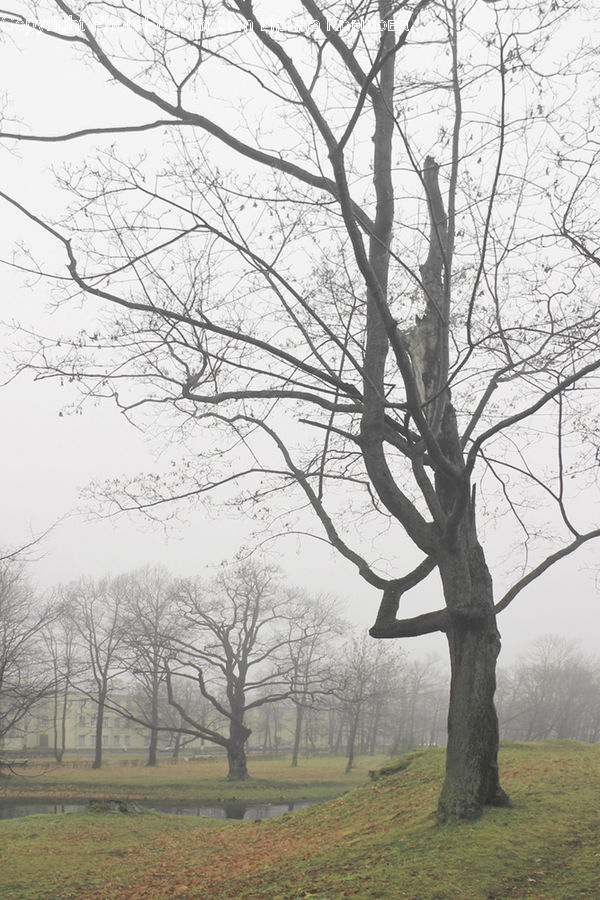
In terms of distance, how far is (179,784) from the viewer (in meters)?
30.6

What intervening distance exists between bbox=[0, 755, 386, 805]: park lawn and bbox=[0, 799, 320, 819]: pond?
2.19ft

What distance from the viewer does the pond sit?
22703 millimetres

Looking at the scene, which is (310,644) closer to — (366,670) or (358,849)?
(366,670)

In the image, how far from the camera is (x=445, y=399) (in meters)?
7.87

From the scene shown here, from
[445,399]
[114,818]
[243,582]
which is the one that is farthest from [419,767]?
[243,582]

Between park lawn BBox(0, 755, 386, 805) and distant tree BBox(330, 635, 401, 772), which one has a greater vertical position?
distant tree BBox(330, 635, 401, 772)

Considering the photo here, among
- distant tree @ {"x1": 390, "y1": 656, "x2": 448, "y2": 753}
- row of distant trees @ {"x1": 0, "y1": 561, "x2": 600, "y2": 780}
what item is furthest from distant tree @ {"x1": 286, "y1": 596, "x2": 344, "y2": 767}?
distant tree @ {"x1": 390, "y1": 656, "x2": 448, "y2": 753}

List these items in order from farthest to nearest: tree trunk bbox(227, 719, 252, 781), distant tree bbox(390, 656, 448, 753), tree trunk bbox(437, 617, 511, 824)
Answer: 1. distant tree bbox(390, 656, 448, 753)
2. tree trunk bbox(227, 719, 252, 781)
3. tree trunk bbox(437, 617, 511, 824)

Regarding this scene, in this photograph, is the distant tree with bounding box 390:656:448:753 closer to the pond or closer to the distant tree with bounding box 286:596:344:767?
the distant tree with bounding box 286:596:344:767

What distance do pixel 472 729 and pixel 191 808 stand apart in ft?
68.8

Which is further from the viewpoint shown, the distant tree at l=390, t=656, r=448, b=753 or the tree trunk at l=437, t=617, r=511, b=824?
the distant tree at l=390, t=656, r=448, b=753

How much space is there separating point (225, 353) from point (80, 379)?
167 cm

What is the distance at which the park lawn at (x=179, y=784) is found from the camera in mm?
27438

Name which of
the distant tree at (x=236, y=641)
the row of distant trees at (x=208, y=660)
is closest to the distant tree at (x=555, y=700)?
the row of distant trees at (x=208, y=660)
